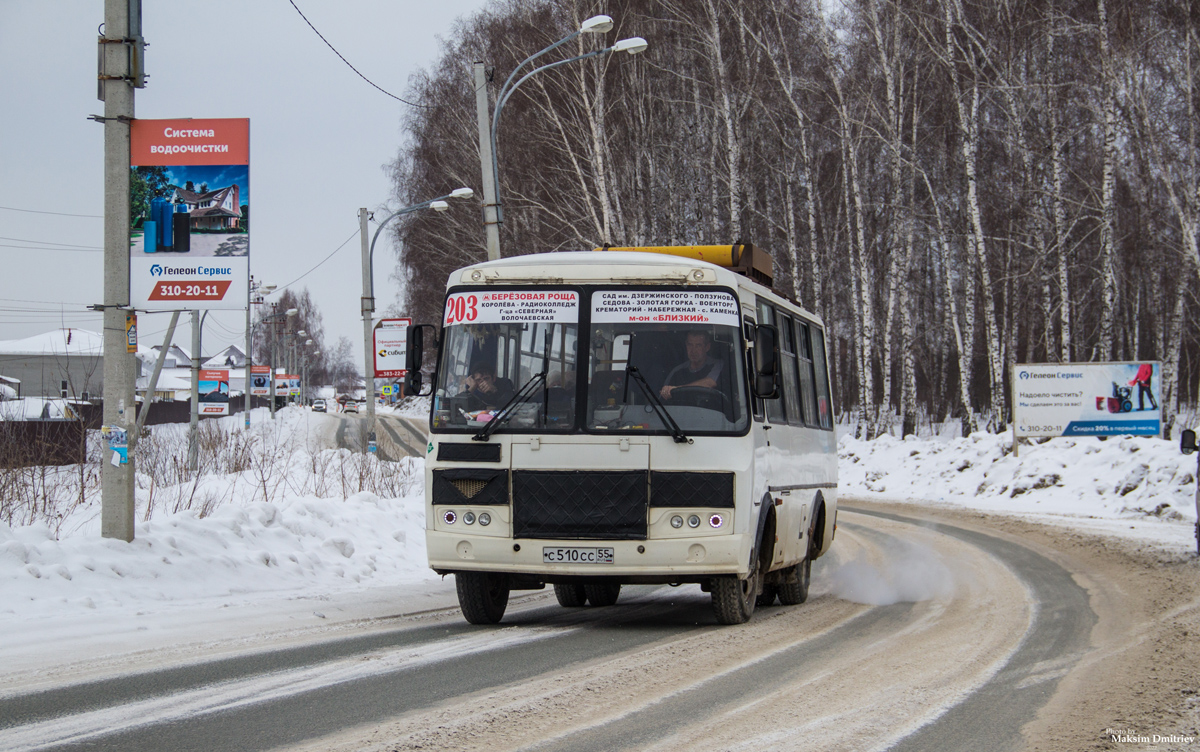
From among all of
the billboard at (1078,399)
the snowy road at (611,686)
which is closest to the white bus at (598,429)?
the snowy road at (611,686)

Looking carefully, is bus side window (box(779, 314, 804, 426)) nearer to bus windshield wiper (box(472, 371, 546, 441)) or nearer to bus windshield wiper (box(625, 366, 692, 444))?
bus windshield wiper (box(625, 366, 692, 444))

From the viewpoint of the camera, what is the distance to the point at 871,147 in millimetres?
40406

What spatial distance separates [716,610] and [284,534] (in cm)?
560

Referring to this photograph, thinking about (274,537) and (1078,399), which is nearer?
(274,537)

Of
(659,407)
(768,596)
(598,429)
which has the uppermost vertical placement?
(659,407)

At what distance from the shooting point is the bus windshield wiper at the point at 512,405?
29.2 ft

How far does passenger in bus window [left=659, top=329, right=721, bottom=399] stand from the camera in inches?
354

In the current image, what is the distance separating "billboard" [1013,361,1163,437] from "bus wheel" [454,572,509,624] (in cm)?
1970

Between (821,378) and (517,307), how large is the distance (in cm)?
514

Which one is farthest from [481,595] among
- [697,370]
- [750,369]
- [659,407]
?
[750,369]

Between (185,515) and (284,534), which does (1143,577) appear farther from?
(185,515)

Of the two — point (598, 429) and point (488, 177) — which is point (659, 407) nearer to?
point (598, 429)

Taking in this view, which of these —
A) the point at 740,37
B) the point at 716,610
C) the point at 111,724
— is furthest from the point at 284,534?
the point at 740,37

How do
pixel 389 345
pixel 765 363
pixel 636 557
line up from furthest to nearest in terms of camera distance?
1. pixel 389 345
2. pixel 765 363
3. pixel 636 557
